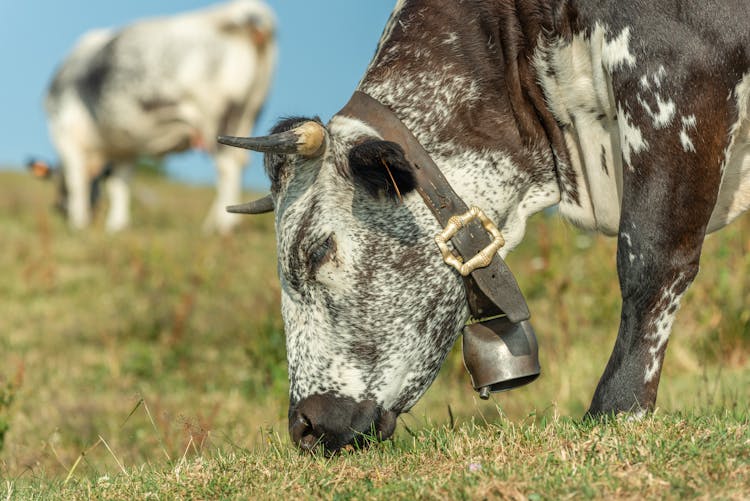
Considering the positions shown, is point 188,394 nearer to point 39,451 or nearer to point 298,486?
point 39,451

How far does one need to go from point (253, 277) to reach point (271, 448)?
5837 mm

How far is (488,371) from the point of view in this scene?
3.69 metres

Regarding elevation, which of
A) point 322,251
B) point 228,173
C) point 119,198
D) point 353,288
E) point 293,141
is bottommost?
point 119,198

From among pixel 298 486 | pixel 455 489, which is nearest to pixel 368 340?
pixel 298 486

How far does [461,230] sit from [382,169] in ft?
1.22

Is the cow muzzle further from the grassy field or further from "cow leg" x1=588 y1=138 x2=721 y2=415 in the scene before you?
"cow leg" x1=588 y1=138 x2=721 y2=415

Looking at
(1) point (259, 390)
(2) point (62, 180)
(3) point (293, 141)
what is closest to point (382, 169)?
(3) point (293, 141)

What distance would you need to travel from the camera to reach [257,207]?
423 centimetres

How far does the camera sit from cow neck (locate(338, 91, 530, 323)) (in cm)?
362

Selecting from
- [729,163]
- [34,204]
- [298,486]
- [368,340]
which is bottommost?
[34,204]

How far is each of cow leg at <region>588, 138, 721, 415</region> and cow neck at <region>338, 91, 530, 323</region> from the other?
393 mm

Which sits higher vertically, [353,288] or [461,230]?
[461,230]

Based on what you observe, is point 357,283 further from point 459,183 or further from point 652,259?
point 652,259

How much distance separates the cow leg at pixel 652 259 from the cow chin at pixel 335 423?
79cm
